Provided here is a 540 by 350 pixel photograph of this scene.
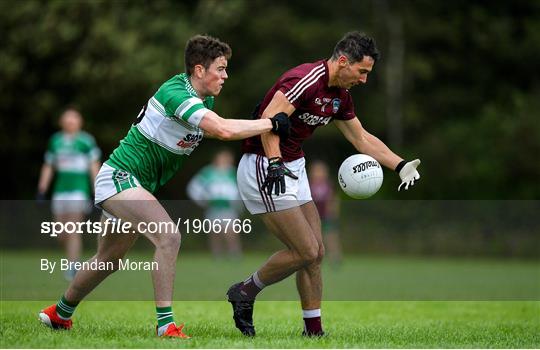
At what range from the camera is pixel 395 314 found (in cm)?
1020

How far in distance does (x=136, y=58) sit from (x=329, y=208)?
310 inches

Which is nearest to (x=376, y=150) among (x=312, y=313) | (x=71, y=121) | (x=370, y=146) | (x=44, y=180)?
(x=370, y=146)

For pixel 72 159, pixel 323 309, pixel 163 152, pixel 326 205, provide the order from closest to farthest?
pixel 163 152 → pixel 323 309 → pixel 72 159 → pixel 326 205

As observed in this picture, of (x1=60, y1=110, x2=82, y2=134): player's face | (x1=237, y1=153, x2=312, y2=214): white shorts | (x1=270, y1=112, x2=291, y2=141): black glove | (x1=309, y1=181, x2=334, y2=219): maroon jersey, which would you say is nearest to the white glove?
(x1=237, y1=153, x2=312, y2=214): white shorts

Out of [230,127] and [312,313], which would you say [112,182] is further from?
[312,313]

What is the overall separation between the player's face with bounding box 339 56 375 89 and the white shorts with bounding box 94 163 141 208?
179cm

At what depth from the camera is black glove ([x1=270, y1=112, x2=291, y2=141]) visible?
276 inches

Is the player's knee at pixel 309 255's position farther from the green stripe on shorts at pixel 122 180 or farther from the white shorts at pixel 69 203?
the white shorts at pixel 69 203

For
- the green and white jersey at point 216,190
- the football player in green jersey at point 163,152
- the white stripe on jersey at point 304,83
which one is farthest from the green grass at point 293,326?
the green and white jersey at point 216,190

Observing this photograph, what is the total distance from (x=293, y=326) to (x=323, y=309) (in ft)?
7.13

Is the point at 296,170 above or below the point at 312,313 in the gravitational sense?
above

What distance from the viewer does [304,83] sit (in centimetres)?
724

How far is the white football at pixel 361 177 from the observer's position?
758 cm

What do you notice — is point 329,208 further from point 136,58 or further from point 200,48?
point 200,48
